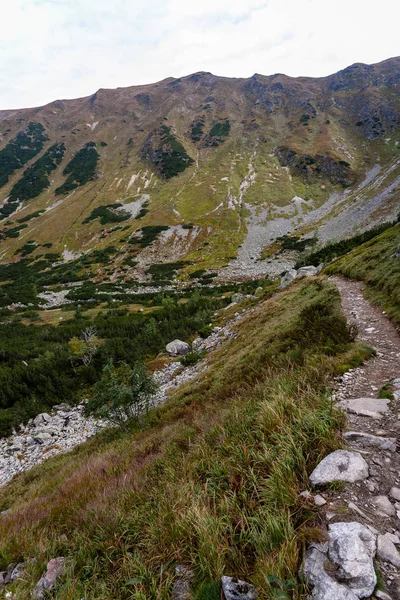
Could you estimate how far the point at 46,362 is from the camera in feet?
93.0

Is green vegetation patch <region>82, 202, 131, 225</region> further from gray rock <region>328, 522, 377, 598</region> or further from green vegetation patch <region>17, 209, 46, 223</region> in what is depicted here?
gray rock <region>328, 522, 377, 598</region>

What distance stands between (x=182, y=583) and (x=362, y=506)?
241cm

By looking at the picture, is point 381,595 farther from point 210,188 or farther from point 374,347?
point 210,188

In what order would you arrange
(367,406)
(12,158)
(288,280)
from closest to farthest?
1. (367,406)
2. (288,280)
3. (12,158)

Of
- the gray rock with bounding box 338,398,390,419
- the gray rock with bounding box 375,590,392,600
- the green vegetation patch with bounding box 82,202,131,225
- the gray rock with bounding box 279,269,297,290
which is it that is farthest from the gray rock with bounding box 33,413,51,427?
the green vegetation patch with bounding box 82,202,131,225

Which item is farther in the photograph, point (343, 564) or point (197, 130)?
point (197, 130)

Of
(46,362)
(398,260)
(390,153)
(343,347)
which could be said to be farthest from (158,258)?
(390,153)

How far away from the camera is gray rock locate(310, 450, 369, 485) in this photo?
372 cm

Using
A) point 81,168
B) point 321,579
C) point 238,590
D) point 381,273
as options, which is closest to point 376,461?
point 321,579

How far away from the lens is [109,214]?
119062 millimetres

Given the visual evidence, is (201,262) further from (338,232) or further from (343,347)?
(343,347)

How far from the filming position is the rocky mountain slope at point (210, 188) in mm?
92500

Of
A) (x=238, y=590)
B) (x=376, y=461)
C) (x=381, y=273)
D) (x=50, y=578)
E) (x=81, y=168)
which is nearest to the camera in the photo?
(x=238, y=590)

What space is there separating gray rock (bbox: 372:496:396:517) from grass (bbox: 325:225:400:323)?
896 centimetres
